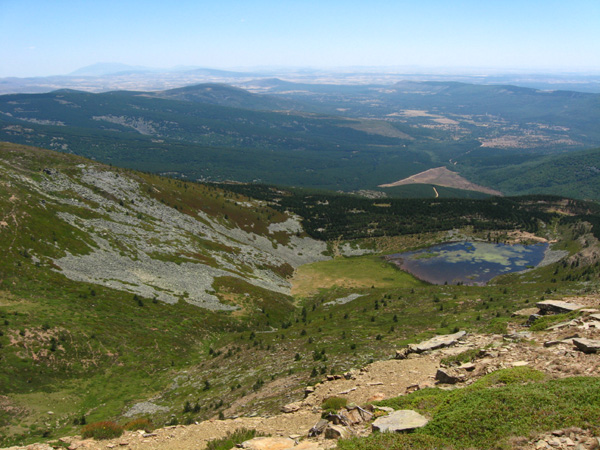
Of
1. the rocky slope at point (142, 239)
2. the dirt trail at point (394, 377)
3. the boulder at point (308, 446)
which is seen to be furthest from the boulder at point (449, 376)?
the rocky slope at point (142, 239)

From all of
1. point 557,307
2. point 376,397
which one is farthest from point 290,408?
point 557,307

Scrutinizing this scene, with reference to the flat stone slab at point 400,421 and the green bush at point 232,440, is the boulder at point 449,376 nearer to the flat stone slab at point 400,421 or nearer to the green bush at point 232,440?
the flat stone slab at point 400,421

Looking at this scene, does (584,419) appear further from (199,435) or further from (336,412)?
(199,435)

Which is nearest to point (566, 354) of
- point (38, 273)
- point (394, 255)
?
point (38, 273)

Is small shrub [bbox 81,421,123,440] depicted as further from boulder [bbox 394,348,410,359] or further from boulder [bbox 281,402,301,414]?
boulder [bbox 394,348,410,359]

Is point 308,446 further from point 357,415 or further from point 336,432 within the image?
point 357,415

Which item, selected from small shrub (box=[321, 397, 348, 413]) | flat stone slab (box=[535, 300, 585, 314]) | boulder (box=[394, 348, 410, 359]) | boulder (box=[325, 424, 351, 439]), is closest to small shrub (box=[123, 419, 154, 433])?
small shrub (box=[321, 397, 348, 413])
